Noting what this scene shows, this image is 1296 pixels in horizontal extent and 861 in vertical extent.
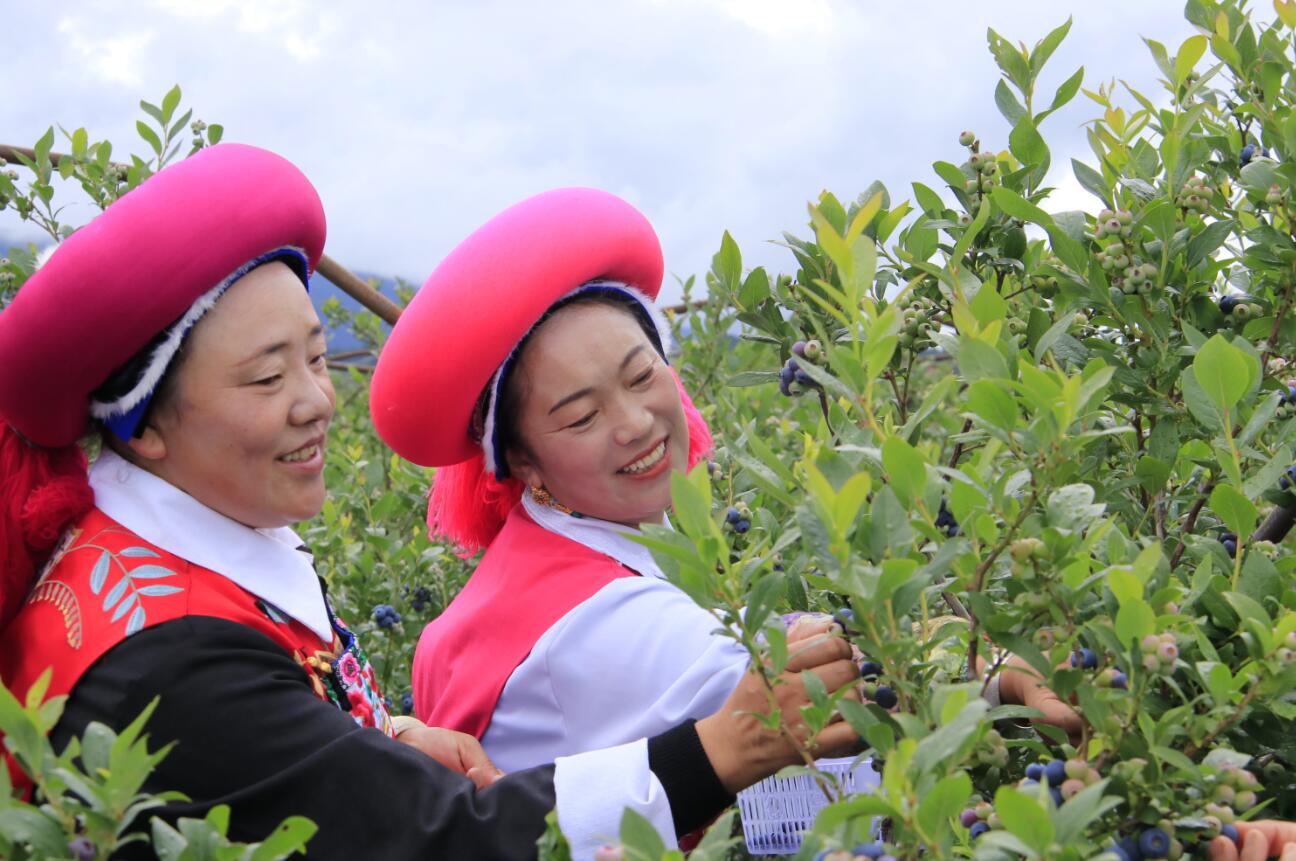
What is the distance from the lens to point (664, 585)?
2.07 m

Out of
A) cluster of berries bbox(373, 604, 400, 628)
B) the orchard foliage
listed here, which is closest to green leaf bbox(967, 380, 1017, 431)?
the orchard foliage

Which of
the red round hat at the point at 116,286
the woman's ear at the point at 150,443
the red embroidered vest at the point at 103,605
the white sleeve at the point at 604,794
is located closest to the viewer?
the white sleeve at the point at 604,794

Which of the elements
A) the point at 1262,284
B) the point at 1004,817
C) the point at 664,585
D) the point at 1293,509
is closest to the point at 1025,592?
the point at 1004,817

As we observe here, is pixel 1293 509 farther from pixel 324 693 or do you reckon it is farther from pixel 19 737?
pixel 19 737

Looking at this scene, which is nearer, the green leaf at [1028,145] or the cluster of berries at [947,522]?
the cluster of berries at [947,522]

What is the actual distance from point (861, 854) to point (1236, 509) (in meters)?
0.69

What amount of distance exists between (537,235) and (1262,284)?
1139 millimetres

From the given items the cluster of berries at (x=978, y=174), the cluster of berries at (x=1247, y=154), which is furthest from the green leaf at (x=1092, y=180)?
the cluster of berries at (x=1247, y=154)

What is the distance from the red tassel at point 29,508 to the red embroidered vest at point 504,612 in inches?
24.9

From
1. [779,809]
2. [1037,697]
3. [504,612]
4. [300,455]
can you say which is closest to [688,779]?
[779,809]

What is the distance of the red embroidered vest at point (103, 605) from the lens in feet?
5.60

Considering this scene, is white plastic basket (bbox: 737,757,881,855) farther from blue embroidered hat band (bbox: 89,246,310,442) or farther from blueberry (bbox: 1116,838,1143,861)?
blue embroidered hat band (bbox: 89,246,310,442)

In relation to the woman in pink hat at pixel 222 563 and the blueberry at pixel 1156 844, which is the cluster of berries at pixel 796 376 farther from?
the blueberry at pixel 1156 844

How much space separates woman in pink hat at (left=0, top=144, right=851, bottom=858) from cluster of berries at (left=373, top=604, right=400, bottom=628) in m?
0.90
